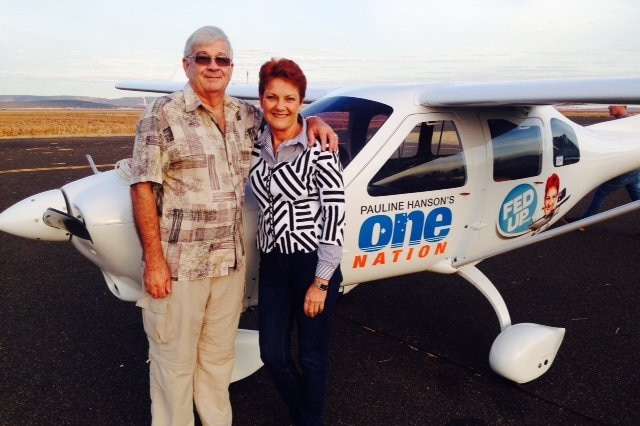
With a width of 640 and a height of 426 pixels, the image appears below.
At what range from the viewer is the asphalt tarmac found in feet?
10.1

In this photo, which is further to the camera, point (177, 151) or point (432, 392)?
point (432, 392)

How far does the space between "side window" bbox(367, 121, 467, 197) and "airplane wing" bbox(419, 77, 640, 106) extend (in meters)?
0.23

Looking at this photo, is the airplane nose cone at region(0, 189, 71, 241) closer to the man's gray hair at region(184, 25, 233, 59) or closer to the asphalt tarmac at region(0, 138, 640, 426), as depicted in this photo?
the man's gray hair at region(184, 25, 233, 59)

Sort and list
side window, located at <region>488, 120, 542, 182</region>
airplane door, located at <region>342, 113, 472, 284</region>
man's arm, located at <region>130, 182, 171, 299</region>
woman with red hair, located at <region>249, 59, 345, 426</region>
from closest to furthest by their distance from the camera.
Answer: man's arm, located at <region>130, 182, 171, 299</region>, woman with red hair, located at <region>249, 59, 345, 426</region>, airplane door, located at <region>342, 113, 472, 284</region>, side window, located at <region>488, 120, 542, 182</region>

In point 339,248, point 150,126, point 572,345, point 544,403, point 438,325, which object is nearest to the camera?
point 150,126

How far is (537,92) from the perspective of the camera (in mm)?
3039

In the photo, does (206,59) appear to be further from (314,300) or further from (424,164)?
(424,164)

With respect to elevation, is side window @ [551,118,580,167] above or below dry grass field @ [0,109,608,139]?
above

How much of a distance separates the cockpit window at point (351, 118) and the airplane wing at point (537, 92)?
314 mm

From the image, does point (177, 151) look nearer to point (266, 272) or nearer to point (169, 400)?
point (266, 272)

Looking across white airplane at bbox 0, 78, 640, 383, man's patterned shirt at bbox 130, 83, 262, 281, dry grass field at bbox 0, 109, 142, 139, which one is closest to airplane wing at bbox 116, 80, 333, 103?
white airplane at bbox 0, 78, 640, 383

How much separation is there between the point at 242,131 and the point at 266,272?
68 centimetres

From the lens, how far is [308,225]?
227 cm

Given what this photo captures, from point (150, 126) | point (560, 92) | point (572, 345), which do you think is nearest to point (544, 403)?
point (572, 345)
